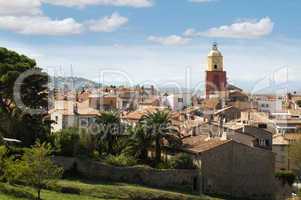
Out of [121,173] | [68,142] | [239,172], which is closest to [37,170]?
[68,142]

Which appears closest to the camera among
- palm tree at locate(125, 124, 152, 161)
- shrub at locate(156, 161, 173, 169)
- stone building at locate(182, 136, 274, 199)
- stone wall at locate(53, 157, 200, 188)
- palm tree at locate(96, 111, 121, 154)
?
stone wall at locate(53, 157, 200, 188)

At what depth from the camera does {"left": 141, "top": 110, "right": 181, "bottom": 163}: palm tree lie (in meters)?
46.5

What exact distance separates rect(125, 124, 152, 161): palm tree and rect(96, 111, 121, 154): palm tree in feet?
8.24

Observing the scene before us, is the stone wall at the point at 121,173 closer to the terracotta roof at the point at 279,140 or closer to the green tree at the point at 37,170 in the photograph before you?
the green tree at the point at 37,170

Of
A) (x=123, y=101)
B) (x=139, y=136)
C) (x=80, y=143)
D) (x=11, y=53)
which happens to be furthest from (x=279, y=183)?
(x=123, y=101)

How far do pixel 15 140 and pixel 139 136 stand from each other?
9.43 meters

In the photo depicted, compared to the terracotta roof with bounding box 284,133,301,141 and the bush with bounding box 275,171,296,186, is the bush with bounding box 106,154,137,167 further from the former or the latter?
the terracotta roof with bounding box 284,133,301,141

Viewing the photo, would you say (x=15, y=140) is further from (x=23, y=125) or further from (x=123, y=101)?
(x=123, y=101)

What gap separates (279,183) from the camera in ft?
165

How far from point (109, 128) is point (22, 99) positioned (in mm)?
7377

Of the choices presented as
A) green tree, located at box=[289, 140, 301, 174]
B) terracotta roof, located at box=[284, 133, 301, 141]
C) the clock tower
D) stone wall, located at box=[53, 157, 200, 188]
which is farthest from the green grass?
the clock tower

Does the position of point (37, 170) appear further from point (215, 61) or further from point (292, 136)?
point (215, 61)

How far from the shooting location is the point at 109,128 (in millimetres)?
49062

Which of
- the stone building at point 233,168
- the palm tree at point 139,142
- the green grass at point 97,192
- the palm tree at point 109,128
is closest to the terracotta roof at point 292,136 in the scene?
the stone building at point 233,168
